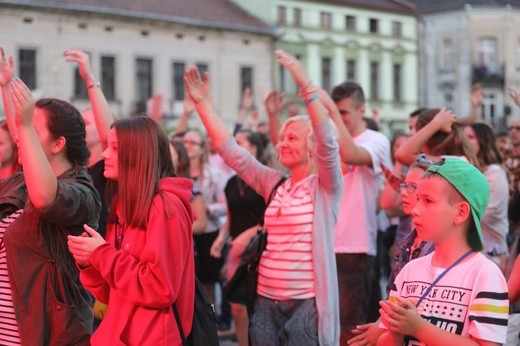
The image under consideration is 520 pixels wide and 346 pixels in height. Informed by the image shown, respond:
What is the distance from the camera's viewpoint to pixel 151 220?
4199 millimetres

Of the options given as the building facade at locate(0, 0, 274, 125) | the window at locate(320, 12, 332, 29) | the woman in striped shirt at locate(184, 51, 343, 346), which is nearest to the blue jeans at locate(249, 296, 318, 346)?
the woman in striped shirt at locate(184, 51, 343, 346)

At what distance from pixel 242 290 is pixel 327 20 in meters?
47.3

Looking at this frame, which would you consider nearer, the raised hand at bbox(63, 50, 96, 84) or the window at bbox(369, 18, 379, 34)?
the raised hand at bbox(63, 50, 96, 84)

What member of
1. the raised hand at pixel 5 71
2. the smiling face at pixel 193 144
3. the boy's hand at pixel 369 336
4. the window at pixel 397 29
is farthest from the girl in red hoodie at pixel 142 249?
the window at pixel 397 29

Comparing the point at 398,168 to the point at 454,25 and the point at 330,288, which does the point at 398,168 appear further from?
the point at 454,25

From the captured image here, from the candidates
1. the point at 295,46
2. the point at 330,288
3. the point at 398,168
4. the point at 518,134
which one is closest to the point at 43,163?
the point at 330,288

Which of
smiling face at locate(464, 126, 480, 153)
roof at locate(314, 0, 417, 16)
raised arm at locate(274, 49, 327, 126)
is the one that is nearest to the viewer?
raised arm at locate(274, 49, 327, 126)

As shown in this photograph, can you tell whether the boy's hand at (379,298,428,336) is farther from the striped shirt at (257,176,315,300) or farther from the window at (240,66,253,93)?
the window at (240,66,253,93)

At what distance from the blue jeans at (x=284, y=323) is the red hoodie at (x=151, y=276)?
4.63ft

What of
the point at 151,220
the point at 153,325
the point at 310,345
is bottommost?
the point at 310,345

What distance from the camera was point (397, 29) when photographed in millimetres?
57125

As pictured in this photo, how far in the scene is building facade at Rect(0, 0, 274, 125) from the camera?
38.7 m

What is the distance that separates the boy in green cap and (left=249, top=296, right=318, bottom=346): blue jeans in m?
1.72

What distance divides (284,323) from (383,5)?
168 ft
